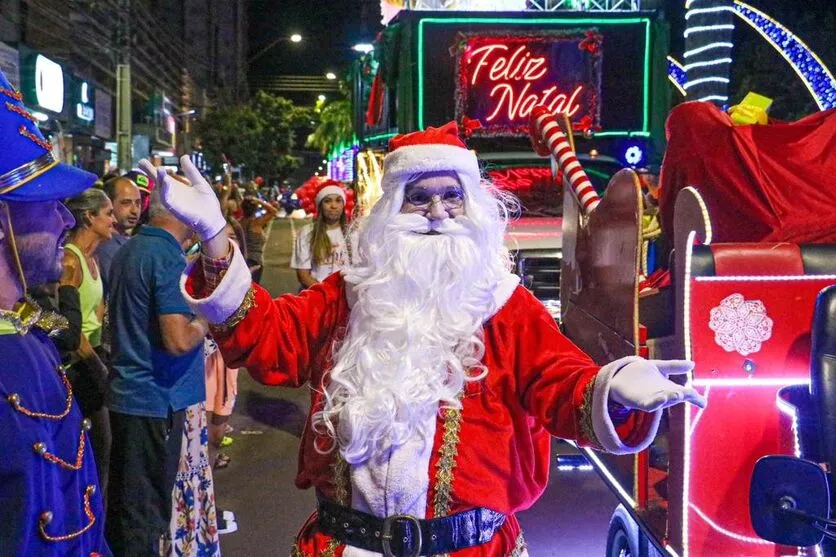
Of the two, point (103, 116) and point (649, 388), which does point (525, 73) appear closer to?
point (649, 388)

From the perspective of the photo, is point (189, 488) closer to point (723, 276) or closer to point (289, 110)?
point (723, 276)

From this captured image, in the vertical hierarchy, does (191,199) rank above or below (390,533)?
above

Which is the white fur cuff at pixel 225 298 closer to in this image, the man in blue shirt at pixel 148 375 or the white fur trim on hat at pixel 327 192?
the man in blue shirt at pixel 148 375

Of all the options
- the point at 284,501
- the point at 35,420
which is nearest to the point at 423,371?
the point at 35,420

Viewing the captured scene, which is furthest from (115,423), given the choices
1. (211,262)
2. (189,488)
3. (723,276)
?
(723,276)

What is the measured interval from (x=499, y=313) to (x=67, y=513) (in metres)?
1.35

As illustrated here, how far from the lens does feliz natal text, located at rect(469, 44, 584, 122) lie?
9.92 m

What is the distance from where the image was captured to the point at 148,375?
4.04 m


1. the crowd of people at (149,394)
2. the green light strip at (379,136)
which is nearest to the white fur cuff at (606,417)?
the crowd of people at (149,394)

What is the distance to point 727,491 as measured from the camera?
118 inches

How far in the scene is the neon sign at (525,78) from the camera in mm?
9922

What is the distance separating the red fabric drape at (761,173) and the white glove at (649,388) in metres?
1.51

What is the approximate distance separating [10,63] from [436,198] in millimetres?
10713

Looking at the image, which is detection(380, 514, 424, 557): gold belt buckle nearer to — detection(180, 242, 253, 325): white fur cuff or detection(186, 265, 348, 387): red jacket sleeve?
detection(186, 265, 348, 387): red jacket sleeve
